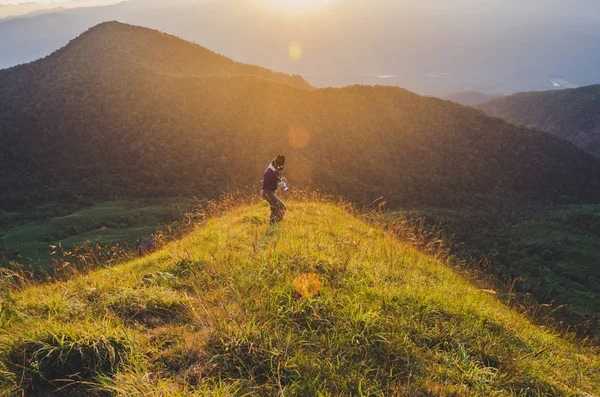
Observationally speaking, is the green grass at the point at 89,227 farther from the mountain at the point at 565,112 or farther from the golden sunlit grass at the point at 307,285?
the mountain at the point at 565,112

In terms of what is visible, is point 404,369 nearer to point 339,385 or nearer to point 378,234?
point 339,385

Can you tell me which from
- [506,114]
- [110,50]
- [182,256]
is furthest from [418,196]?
[506,114]

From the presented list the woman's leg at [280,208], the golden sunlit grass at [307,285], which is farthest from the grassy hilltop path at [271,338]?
the woman's leg at [280,208]

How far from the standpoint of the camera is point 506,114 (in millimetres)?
127188

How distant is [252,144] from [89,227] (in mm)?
26987

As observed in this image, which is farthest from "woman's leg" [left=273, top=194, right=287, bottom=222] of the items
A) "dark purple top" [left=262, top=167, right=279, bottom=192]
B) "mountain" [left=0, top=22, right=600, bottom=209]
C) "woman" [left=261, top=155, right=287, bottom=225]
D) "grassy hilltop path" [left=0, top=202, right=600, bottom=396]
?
"mountain" [left=0, top=22, right=600, bottom=209]

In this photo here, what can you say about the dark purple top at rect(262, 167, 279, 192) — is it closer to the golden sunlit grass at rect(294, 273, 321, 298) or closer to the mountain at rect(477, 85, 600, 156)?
the golden sunlit grass at rect(294, 273, 321, 298)

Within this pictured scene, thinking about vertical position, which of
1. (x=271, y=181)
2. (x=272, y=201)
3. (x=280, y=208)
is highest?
(x=271, y=181)

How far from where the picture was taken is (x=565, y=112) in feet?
358

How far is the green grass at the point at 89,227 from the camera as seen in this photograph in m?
31.5

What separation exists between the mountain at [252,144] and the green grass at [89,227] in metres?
6.19

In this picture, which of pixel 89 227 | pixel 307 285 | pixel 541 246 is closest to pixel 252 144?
pixel 89 227

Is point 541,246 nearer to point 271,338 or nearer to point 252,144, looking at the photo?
point 252,144

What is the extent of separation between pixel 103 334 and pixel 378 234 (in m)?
7.08
